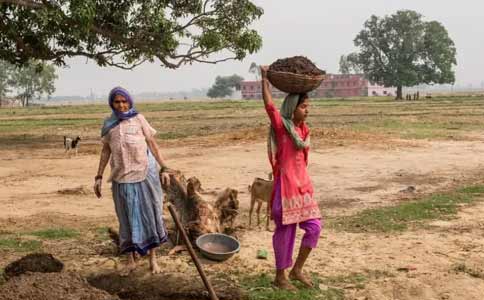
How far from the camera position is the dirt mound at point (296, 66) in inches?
179

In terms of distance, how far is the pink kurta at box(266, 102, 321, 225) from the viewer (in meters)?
4.61

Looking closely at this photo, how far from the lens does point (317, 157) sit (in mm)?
14234

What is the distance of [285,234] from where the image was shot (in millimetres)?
4727

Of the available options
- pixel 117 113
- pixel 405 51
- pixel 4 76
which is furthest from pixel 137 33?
pixel 4 76

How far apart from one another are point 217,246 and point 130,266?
0.92 metres

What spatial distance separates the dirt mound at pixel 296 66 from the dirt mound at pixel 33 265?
2.54 metres

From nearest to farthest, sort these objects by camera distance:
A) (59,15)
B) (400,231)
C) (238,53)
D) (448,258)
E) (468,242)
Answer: (448,258) → (468,242) → (400,231) → (59,15) → (238,53)

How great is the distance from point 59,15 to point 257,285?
1113 cm

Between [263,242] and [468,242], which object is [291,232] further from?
[468,242]

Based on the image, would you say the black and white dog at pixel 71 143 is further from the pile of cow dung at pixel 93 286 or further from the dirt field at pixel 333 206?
the pile of cow dung at pixel 93 286

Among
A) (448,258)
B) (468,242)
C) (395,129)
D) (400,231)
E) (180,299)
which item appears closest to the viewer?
(180,299)

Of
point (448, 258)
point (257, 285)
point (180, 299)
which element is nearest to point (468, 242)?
point (448, 258)

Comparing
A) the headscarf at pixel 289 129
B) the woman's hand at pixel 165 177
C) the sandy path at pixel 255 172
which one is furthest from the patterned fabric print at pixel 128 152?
the sandy path at pixel 255 172

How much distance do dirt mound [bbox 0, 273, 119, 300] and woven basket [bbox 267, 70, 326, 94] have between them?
6.88 ft
